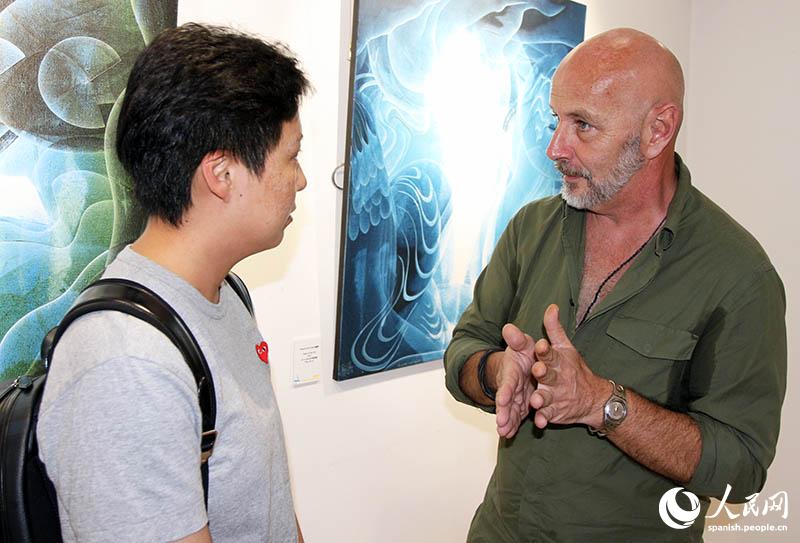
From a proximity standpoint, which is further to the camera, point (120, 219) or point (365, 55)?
point (365, 55)

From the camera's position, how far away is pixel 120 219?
1.45 meters

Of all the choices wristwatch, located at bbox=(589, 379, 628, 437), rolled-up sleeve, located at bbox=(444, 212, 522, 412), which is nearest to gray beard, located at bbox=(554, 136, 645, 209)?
rolled-up sleeve, located at bbox=(444, 212, 522, 412)

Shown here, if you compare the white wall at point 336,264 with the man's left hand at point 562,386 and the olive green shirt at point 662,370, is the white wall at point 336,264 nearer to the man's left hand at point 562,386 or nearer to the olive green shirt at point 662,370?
the olive green shirt at point 662,370

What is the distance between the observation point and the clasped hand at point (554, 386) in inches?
46.9

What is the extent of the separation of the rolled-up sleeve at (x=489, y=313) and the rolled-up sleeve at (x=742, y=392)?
1.63ft

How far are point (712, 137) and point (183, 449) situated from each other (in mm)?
3276

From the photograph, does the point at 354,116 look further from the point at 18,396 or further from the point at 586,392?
the point at 18,396

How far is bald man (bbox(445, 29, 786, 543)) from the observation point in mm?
1270

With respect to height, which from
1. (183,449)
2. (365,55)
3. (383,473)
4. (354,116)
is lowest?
(383,473)

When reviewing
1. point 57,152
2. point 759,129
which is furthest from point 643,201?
point 759,129

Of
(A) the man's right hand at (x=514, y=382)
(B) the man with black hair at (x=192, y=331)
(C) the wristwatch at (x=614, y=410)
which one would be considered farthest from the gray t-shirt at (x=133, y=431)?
(C) the wristwatch at (x=614, y=410)

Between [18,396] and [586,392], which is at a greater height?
[18,396]

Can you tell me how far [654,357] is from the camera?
4.50 ft

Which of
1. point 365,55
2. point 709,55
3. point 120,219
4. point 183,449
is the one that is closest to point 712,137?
point 709,55
